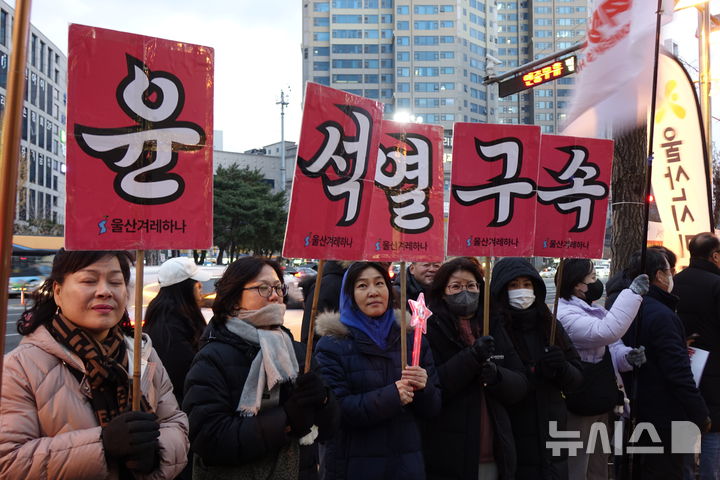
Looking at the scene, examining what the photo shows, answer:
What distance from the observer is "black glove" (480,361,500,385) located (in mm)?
3330

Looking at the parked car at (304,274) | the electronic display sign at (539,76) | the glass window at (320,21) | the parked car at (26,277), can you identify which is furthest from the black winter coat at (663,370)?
the glass window at (320,21)

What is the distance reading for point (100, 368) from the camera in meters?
2.13

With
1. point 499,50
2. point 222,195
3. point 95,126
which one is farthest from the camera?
point 499,50

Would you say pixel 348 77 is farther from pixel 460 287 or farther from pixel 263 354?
pixel 263 354

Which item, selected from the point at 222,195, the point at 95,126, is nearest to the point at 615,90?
the point at 95,126

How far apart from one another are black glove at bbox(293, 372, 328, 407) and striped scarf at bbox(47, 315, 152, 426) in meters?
0.73

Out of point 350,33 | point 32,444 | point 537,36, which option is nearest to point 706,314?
point 32,444

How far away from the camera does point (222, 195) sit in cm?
3997

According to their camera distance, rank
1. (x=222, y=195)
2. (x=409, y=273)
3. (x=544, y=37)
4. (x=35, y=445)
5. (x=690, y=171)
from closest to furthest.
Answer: (x=35, y=445) → (x=409, y=273) → (x=690, y=171) → (x=222, y=195) → (x=544, y=37)

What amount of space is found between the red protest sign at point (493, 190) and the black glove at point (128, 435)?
7.51 ft

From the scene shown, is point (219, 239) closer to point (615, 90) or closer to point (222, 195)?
point (222, 195)

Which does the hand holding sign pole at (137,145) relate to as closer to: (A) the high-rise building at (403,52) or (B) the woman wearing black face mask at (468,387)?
(B) the woman wearing black face mask at (468,387)

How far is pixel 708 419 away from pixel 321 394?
2992mm

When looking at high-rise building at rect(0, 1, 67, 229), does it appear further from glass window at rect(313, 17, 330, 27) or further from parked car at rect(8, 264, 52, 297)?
glass window at rect(313, 17, 330, 27)
